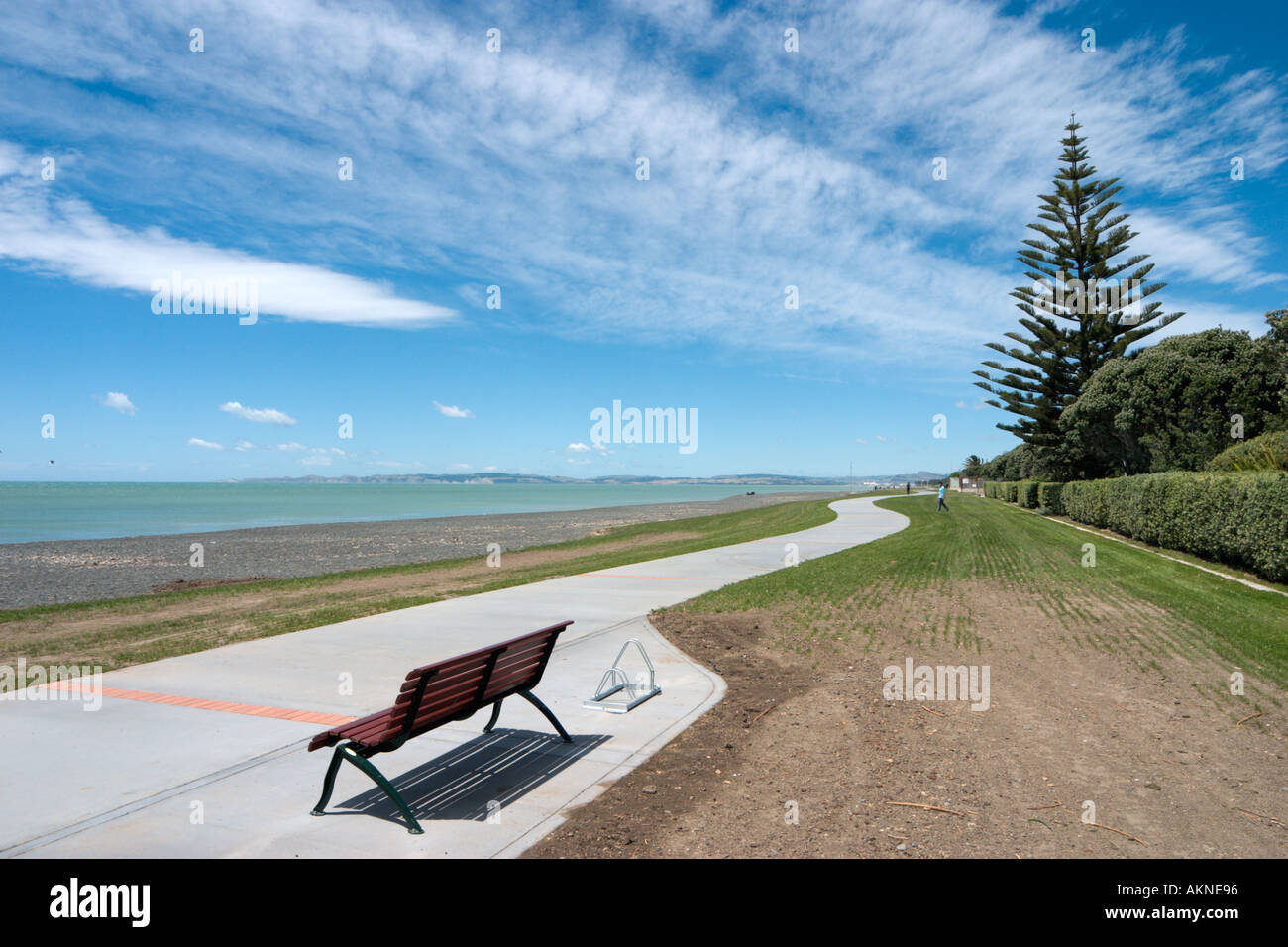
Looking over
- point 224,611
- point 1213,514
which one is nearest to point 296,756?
point 224,611

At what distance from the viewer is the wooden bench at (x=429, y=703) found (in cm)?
401

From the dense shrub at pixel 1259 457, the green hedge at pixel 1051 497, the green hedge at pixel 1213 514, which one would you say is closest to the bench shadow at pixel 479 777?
the green hedge at pixel 1213 514

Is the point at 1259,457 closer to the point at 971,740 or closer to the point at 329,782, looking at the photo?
the point at 971,740

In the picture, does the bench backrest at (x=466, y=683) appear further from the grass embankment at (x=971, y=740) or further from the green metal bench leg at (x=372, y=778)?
the grass embankment at (x=971, y=740)

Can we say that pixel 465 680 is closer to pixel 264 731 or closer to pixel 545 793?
pixel 545 793

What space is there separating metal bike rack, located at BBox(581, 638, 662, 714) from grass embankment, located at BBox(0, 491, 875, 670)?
4.69 metres

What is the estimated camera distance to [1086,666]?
739 centimetres

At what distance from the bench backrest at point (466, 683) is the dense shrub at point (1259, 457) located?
17.2m

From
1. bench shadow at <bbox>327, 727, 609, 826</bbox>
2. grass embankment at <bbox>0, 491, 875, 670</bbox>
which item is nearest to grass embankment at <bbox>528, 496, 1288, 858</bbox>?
bench shadow at <bbox>327, 727, 609, 826</bbox>

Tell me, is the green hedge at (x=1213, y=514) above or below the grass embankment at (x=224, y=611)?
above

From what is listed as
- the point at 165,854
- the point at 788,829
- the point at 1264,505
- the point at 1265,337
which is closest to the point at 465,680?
the point at 165,854

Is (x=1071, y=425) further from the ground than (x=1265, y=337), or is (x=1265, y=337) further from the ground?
(x=1265, y=337)
